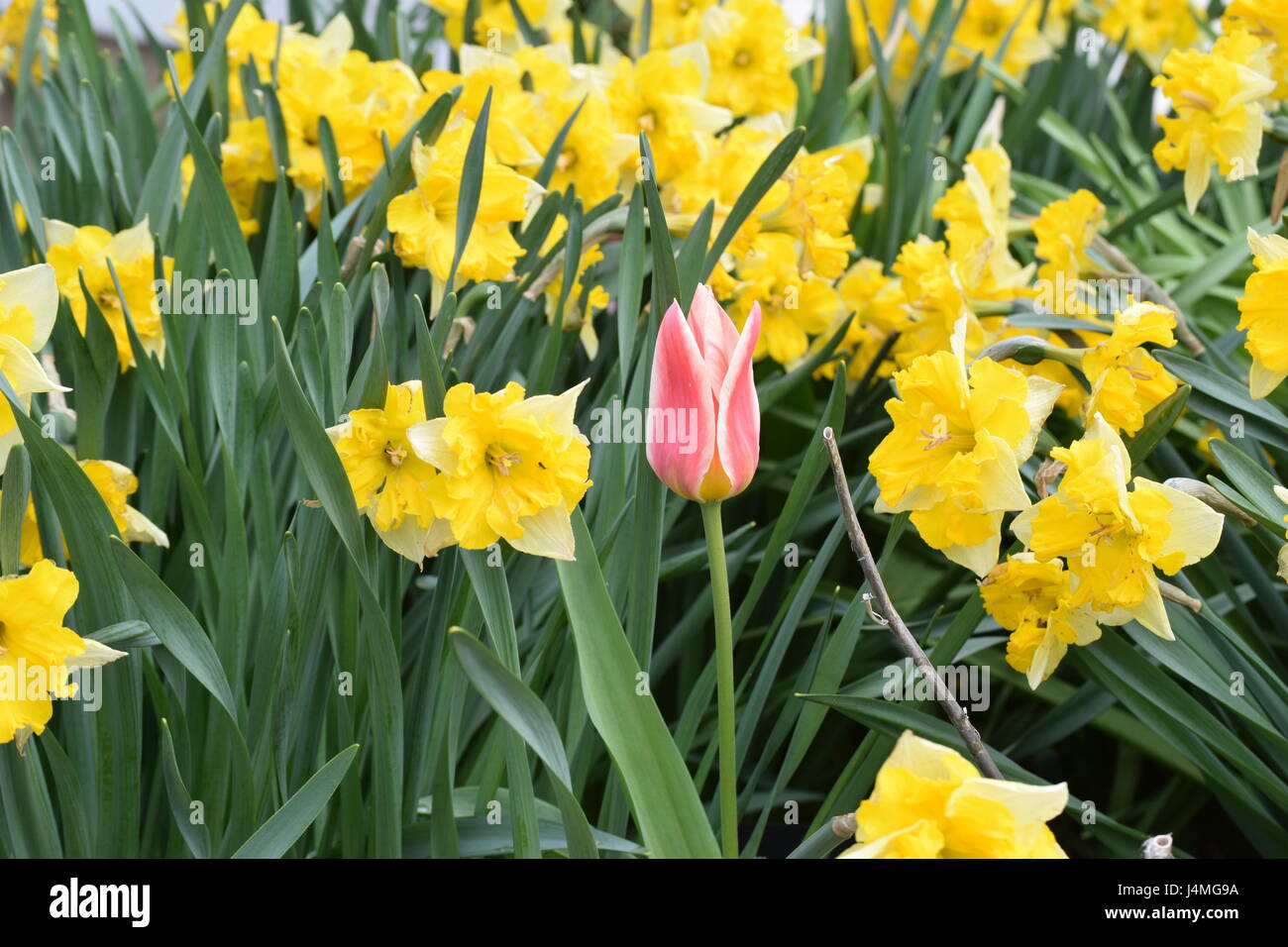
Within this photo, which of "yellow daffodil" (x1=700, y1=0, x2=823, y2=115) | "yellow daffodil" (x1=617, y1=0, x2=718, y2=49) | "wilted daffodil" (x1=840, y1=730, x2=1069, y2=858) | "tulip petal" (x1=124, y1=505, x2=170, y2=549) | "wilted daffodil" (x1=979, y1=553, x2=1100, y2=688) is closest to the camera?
"wilted daffodil" (x1=840, y1=730, x2=1069, y2=858)

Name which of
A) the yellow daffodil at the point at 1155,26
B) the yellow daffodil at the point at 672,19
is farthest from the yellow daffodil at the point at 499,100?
the yellow daffodil at the point at 1155,26

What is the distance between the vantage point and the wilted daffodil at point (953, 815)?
1.85 feet

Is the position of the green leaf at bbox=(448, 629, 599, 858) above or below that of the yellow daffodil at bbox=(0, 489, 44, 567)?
above

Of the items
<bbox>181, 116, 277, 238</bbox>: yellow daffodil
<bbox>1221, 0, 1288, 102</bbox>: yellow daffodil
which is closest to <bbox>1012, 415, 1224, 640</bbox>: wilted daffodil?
<bbox>1221, 0, 1288, 102</bbox>: yellow daffodil

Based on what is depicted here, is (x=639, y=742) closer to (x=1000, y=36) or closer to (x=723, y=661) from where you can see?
(x=723, y=661)

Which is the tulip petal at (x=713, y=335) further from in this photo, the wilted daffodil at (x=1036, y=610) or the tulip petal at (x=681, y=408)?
the wilted daffodil at (x=1036, y=610)

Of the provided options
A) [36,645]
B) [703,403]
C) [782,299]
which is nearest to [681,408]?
[703,403]

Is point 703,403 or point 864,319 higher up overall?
point 703,403

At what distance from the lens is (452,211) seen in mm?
1072

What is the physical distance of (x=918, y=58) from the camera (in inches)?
68.5

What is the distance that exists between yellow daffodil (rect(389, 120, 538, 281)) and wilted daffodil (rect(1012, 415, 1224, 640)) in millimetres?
518

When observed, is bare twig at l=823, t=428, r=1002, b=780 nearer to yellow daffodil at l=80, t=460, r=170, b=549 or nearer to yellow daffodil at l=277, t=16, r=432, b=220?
yellow daffodil at l=80, t=460, r=170, b=549

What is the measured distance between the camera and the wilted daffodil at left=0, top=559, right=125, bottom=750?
0.67m

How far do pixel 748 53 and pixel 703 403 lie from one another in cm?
106
